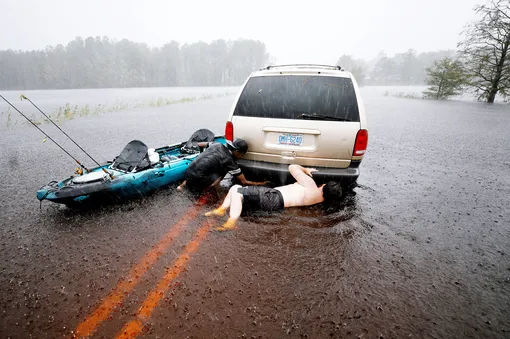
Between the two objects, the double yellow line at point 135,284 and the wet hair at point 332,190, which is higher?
the wet hair at point 332,190

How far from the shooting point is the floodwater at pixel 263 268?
193cm

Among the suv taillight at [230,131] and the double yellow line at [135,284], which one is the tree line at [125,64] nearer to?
the suv taillight at [230,131]

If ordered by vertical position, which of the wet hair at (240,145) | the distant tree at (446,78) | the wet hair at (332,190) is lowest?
the wet hair at (332,190)

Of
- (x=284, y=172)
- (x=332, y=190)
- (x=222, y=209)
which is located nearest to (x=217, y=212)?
(x=222, y=209)

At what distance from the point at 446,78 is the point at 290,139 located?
28.6m

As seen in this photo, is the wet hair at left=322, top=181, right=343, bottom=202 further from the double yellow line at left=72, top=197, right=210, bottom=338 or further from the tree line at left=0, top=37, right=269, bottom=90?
the tree line at left=0, top=37, right=269, bottom=90

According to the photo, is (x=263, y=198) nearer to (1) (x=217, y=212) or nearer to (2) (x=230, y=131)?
(1) (x=217, y=212)

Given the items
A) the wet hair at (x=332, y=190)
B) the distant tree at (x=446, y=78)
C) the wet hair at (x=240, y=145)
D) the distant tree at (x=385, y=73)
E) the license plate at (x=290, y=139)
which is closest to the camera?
the wet hair at (x=332, y=190)

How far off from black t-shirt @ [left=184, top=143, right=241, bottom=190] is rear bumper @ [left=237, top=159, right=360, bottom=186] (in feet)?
0.54

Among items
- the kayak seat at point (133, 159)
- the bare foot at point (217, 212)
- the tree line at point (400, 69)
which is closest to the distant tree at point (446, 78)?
the bare foot at point (217, 212)

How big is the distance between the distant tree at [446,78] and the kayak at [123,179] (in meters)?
27.6

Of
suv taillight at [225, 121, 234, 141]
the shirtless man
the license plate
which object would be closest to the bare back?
the shirtless man

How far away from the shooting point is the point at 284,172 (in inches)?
140

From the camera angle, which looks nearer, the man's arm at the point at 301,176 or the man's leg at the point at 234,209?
the man's leg at the point at 234,209
